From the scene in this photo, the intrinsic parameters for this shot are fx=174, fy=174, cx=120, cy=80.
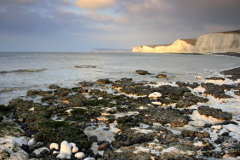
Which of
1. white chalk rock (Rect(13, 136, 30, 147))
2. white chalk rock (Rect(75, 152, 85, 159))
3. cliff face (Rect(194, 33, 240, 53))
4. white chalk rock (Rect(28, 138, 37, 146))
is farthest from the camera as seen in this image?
cliff face (Rect(194, 33, 240, 53))

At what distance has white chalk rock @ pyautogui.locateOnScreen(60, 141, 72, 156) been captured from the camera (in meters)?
5.07

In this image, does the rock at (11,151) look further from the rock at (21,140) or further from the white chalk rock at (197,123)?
the white chalk rock at (197,123)

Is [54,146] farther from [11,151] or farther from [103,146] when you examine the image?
[103,146]

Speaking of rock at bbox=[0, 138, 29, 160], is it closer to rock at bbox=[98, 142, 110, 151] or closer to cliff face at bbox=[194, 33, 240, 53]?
rock at bbox=[98, 142, 110, 151]

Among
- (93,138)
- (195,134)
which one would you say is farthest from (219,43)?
(93,138)

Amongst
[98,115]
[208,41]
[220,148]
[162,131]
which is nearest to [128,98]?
[98,115]

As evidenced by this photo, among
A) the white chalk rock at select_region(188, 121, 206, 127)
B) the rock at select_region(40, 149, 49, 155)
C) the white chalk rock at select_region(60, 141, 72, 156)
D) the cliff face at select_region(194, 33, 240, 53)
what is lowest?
the white chalk rock at select_region(188, 121, 206, 127)

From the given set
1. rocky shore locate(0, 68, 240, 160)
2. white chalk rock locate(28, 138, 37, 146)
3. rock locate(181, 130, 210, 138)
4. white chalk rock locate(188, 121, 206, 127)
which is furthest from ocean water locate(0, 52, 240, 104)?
white chalk rock locate(188, 121, 206, 127)

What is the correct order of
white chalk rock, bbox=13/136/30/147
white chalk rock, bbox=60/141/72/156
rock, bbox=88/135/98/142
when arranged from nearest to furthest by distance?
white chalk rock, bbox=60/141/72/156
white chalk rock, bbox=13/136/30/147
rock, bbox=88/135/98/142

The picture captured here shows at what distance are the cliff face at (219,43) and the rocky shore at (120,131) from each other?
446 ft

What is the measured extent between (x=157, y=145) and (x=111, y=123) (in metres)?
2.57

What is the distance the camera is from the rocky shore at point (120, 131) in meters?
5.10

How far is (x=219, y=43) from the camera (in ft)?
425

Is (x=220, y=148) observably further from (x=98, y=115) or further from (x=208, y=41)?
(x=208, y=41)
